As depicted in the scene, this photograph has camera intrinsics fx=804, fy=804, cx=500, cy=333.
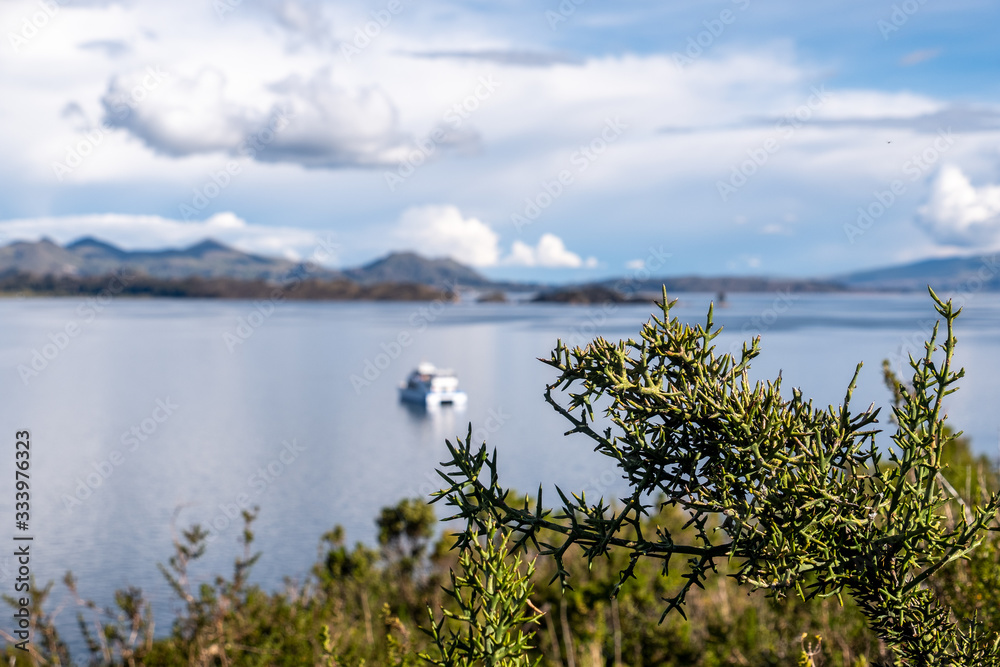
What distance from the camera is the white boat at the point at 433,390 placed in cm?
7100

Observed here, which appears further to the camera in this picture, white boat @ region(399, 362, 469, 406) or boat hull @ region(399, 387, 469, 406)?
white boat @ region(399, 362, 469, 406)

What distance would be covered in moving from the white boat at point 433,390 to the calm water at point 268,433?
1726 millimetres

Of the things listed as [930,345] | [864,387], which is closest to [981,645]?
[930,345]

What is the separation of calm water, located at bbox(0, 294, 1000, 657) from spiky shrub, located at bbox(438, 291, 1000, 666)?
1.21 feet

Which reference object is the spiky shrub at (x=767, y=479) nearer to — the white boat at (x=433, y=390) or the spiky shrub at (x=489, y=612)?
the spiky shrub at (x=489, y=612)

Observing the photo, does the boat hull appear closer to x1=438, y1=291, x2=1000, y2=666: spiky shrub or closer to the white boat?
the white boat

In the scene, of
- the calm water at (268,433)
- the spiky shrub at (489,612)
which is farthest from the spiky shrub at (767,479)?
the calm water at (268,433)

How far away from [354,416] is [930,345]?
66835 millimetres

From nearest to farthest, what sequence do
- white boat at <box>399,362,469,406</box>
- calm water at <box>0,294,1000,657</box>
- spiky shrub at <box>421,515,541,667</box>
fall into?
spiky shrub at <box>421,515,541,667</box> → calm water at <box>0,294,1000,657</box> → white boat at <box>399,362,469,406</box>

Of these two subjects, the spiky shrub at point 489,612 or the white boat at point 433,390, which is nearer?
the spiky shrub at point 489,612

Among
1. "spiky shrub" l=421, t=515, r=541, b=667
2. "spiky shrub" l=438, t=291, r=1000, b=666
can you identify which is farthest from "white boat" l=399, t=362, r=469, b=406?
"spiky shrub" l=438, t=291, r=1000, b=666

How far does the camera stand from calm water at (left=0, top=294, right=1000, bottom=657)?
32.8 meters

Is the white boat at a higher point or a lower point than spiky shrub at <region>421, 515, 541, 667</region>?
lower

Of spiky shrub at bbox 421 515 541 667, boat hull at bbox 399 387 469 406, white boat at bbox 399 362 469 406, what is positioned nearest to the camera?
spiky shrub at bbox 421 515 541 667
